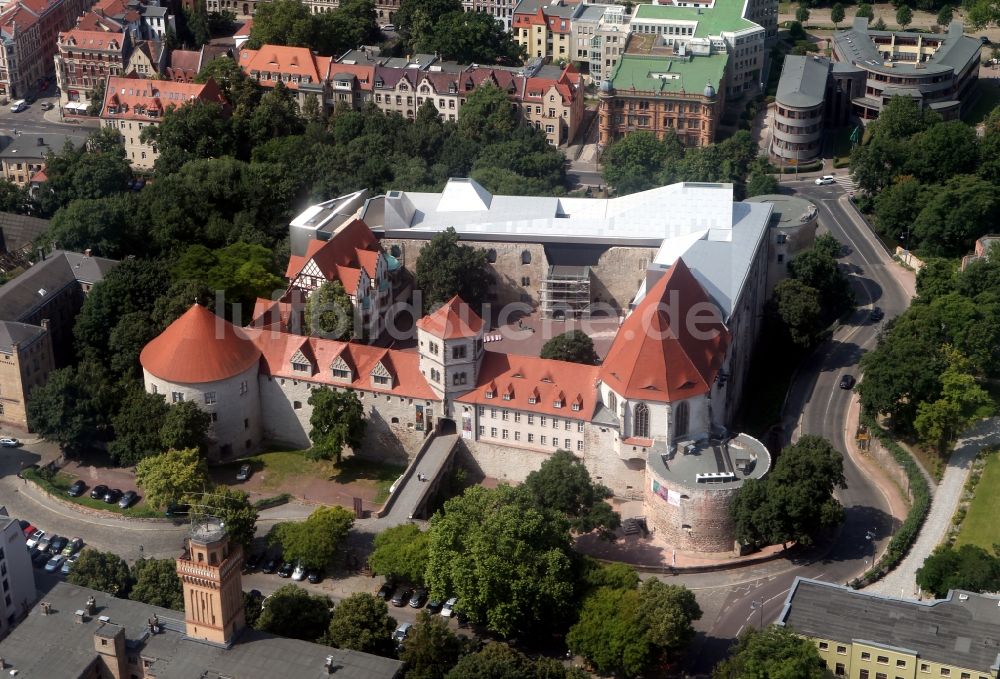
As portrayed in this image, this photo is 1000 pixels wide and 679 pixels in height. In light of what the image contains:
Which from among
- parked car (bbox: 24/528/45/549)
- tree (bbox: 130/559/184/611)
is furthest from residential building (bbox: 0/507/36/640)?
tree (bbox: 130/559/184/611)

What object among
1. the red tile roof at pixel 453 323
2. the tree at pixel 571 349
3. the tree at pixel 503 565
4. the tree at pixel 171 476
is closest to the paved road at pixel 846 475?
the tree at pixel 503 565

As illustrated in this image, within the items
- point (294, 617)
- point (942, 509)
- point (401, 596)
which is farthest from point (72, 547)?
point (942, 509)

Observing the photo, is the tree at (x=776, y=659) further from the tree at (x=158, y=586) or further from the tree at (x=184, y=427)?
the tree at (x=184, y=427)

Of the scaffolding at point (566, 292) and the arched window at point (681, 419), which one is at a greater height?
the arched window at point (681, 419)

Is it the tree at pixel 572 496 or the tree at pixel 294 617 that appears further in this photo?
the tree at pixel 572 496

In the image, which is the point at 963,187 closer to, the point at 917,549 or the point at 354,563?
the point at 917,549

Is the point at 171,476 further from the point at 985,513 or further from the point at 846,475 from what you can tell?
the point at 985,513

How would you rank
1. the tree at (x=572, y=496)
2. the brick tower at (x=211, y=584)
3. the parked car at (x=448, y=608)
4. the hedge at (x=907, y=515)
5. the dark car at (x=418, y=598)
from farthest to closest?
the tree at (x=572, y=496)
the hedge at (x=907, y=515)
the dark car at (x=418, y=598)
the parked car at (x=448, y=608)
the brick tower at (x=211, y=584)

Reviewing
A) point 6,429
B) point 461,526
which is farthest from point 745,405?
point 6,429
